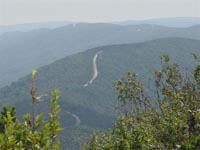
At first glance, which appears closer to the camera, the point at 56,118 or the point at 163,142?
the point at 56,118

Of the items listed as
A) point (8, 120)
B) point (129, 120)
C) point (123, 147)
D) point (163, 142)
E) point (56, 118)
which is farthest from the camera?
point (129, 120)

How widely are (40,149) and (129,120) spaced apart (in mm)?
17051

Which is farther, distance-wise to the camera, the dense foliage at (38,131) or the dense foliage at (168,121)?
the dense foliage at (168,121)

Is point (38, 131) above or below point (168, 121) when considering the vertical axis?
above

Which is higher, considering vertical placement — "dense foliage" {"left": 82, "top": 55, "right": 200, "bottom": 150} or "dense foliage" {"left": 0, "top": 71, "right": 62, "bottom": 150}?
"dense foliage" {"left": 0, "top": 71, "right": 62, "bottom": 150}

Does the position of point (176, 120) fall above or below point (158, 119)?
above

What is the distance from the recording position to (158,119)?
21.8m

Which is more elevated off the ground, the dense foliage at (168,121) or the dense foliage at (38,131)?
the dense foliage at (38,131)

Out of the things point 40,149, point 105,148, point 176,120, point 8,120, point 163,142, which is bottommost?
point 105,148

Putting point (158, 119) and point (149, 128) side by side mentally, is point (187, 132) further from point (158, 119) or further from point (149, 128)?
point (158, 119)

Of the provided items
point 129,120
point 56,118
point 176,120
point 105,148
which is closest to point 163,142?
point 176,120

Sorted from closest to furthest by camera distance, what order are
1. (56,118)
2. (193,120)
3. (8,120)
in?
(8,120), (56,118), (193,120)

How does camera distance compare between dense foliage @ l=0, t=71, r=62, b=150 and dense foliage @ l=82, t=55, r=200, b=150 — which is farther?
dense foliage @ l=82, t=55, r=200, b=150

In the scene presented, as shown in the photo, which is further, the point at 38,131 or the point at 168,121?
the point at 168,121
